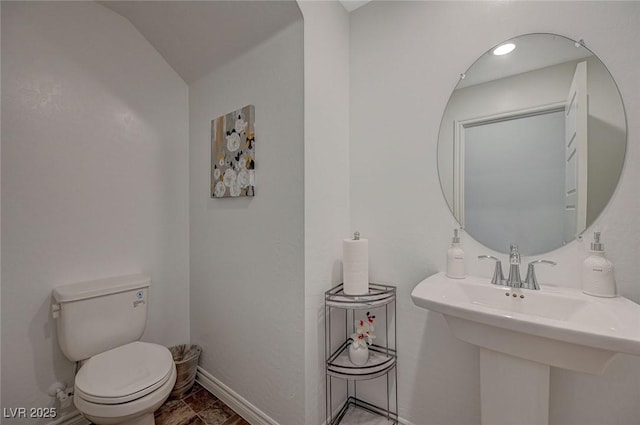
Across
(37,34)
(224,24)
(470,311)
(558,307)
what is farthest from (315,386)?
(37,34)

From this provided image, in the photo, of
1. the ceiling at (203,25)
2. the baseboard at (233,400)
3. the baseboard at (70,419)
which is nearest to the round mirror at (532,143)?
the ceiling at (203,25)

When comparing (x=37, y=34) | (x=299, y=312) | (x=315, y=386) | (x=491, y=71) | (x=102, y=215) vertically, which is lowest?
(x=315, y=386)

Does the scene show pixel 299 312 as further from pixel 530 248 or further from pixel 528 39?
pixel 528 39

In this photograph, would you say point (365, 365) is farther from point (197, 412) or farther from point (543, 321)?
point (197, 412)

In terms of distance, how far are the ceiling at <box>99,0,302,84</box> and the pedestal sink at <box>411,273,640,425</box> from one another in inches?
61.0

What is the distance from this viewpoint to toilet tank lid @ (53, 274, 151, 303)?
1354mm

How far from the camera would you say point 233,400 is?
1616 mm

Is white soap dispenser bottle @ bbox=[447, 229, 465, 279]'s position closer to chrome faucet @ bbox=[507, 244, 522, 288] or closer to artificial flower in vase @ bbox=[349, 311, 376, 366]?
chrome faucet @ bbox=[507, 244, 522, 288]

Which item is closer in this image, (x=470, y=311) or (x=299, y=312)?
(x=470, y=311)

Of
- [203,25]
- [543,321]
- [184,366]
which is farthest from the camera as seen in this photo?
[184,366]

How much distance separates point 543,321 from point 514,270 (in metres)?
0.35

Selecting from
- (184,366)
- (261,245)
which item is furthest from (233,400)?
(261,245)

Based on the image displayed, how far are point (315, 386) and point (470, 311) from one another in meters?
0.91

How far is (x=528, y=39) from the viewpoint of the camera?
1.14 meters
